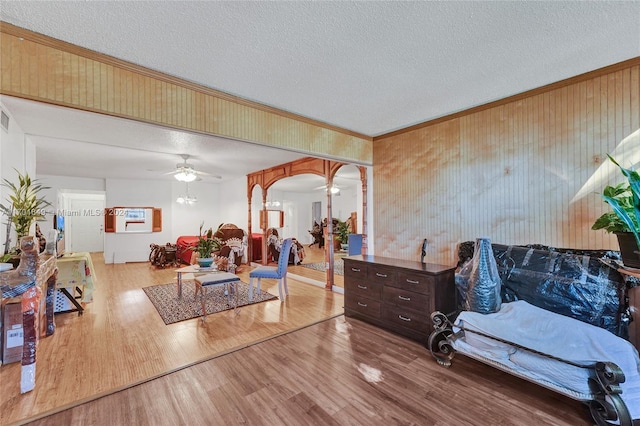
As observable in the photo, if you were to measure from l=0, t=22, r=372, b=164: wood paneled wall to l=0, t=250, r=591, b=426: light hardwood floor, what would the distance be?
2.17 meters

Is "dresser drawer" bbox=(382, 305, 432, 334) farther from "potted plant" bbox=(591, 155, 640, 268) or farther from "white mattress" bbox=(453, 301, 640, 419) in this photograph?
"potted plant" bbox=(591, 155, 640, 268)

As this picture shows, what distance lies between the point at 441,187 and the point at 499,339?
1.88 metres

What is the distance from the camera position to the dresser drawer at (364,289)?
327cm

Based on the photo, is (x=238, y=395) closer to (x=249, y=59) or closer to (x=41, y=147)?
(x=249, y=59)

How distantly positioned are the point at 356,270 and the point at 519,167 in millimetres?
2156

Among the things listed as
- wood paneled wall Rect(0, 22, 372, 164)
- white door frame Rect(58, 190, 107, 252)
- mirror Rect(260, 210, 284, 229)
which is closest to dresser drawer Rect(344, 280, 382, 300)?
wood paneled wall Rect(0, 22, 372, 164)

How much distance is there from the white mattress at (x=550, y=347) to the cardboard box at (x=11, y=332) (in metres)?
4.01

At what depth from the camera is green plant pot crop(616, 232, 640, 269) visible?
1822 millimetres

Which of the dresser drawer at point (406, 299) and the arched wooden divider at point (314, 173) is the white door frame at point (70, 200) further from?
the dresser drawer at point (406, 299)

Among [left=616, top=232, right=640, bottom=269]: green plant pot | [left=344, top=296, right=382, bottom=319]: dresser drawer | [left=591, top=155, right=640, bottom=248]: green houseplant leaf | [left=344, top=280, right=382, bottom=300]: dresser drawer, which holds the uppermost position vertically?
[left=591, top=155, right=640, bottom=248]: green houseplant leaf

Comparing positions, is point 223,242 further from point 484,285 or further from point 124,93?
point 484,285

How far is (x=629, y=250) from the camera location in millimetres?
1874

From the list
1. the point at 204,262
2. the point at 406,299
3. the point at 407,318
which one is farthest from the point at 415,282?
the point at 204,262

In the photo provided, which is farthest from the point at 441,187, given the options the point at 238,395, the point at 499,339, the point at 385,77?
the point at 238,395
